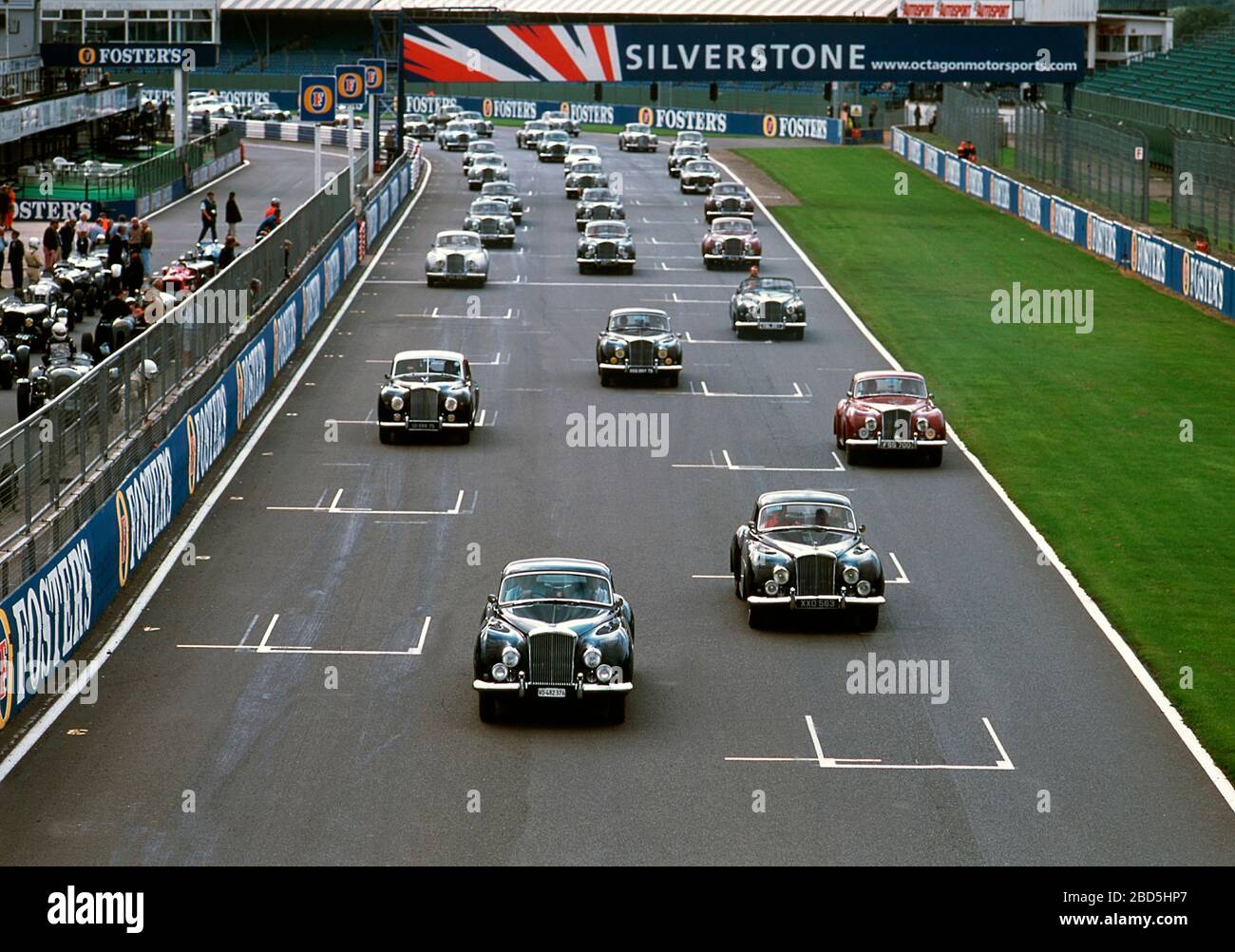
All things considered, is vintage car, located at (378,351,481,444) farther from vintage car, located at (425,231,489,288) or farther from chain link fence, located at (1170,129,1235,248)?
chain link fence, located at (1170,129,1235,248)

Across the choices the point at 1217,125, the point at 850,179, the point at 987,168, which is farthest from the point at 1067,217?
the point at 850,179

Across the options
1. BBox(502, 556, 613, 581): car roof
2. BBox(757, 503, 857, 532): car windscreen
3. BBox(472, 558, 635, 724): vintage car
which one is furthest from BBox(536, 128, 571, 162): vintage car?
BBox(472, 558, 635, 724): vintage car

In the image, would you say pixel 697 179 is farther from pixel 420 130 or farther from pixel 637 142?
pixel 420 130

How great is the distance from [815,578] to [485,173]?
198 feet

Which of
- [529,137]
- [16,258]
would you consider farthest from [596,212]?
[529,137]

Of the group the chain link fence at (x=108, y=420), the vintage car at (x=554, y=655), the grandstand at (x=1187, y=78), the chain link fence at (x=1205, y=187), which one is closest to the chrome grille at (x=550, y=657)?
the vintage car at (x=554, y=655)

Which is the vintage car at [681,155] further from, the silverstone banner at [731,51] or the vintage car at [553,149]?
the silverstone banner at [731,51]

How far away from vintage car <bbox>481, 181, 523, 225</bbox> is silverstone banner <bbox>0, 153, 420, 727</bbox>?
29427 mm

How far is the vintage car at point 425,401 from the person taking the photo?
34500 millimetres

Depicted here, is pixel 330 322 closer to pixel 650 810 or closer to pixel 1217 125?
pixel 650 810

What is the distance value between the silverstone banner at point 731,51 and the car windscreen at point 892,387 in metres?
42.6

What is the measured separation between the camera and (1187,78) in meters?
87.6

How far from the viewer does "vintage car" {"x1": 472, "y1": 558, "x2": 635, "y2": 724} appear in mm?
19781
